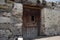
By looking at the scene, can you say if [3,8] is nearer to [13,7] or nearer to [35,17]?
[13,7]

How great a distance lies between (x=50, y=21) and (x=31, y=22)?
506 mm

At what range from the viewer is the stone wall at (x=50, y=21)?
3.35 m

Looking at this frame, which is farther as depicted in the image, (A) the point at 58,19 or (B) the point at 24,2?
(A) the point at 58,19

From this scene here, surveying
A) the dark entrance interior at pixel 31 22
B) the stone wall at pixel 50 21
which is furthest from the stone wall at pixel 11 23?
the stone wall at pixel 50 21

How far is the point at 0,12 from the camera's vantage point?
7.75 ft

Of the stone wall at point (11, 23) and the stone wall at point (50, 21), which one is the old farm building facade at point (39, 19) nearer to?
the stone wall at point (50, 21)

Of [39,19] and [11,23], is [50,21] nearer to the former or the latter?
[39,19]

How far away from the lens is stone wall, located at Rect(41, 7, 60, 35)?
335 centimetres

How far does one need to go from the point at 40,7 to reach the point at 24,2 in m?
0.60

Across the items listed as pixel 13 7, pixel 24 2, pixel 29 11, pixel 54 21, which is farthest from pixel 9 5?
pixel 54 21

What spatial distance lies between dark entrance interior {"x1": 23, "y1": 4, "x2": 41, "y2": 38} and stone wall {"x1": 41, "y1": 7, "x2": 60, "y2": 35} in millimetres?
150

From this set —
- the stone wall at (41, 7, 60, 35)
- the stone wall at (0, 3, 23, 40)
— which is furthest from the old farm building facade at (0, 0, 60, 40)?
the stone wall at (0, 3, 23, 40)

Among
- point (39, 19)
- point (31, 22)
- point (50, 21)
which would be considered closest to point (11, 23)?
point (31, 22)

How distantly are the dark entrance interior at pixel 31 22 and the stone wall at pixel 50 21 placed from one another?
0.49ft
